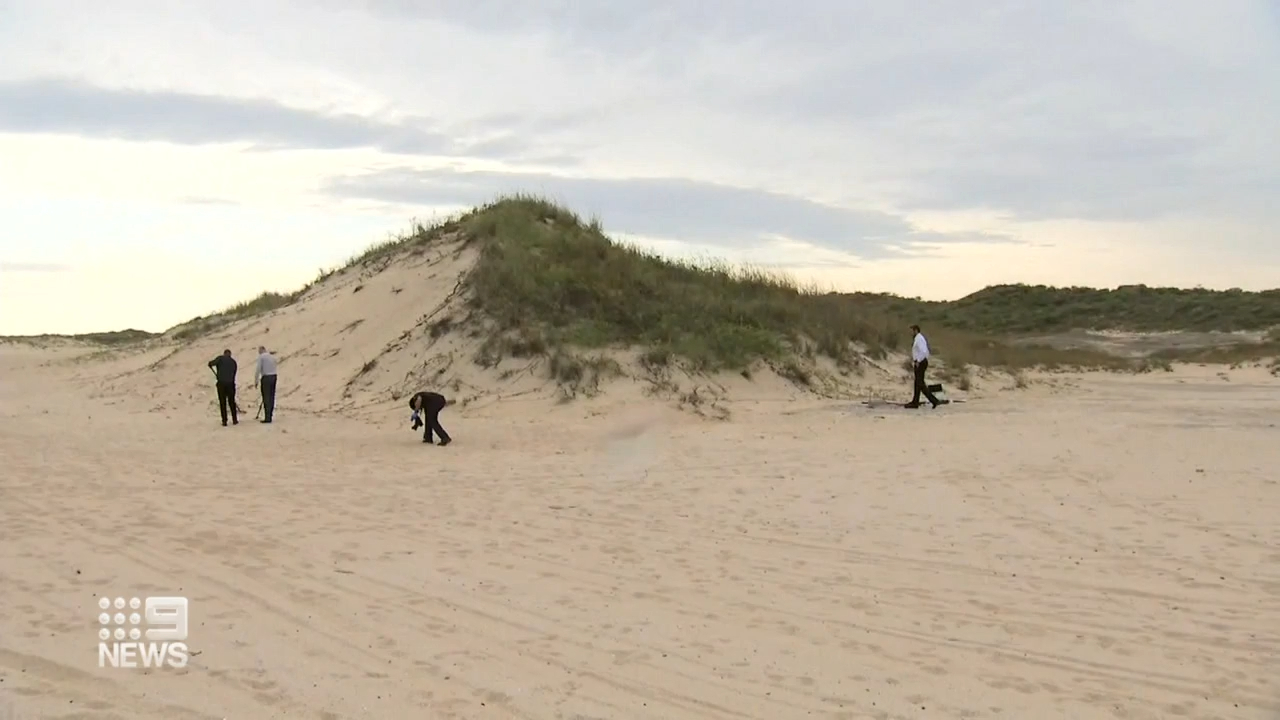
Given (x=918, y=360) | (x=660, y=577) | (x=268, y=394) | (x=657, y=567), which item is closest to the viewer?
(x=660, y=577)

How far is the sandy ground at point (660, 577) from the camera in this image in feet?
16.8

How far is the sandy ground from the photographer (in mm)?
5125

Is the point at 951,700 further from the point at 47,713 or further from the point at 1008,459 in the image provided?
the point at 1008,459

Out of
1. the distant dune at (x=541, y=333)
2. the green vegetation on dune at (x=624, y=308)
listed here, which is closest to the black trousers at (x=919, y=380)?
the distant dune at (x=541, y=333)

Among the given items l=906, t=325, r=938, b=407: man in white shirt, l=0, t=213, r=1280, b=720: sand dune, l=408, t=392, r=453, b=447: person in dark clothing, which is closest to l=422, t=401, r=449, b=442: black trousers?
l=408, t=392, r=453, b=447: person in dark clothing

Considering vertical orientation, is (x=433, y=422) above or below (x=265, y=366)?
below

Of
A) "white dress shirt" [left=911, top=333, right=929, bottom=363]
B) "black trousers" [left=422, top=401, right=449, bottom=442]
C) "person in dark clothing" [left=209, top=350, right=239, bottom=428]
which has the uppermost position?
"white dress shirt" [left=911, top=333, right=929, bottom=363]

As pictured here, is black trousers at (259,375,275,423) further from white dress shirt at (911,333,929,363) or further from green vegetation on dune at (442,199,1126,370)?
white dress shirt at (911,333,929,363)

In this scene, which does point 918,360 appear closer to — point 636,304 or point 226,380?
point 636,304

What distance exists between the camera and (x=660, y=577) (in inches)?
291

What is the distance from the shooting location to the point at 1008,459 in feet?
42.0

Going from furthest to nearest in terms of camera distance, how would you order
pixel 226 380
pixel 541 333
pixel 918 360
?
pixel 541 333 → pixel 918 360 → pixel 226 380

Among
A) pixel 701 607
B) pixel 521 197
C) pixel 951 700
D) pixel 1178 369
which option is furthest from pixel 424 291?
pixel 1178 369

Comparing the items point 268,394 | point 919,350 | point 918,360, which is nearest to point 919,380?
point 918,360
